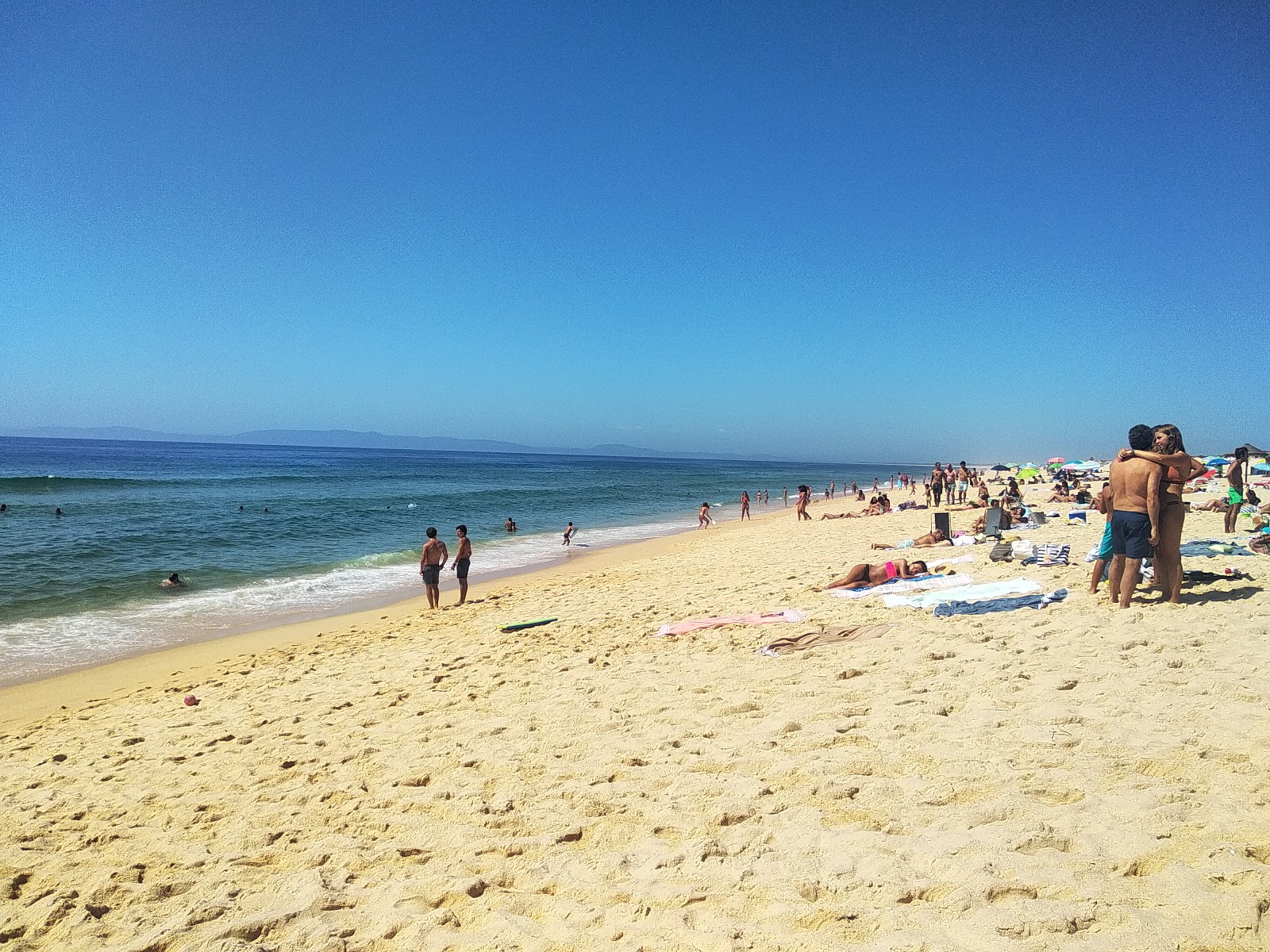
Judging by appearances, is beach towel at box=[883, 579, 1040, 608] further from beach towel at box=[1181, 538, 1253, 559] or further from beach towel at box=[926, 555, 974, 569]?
beach towel at box=[1181, 538, 1253, 559]

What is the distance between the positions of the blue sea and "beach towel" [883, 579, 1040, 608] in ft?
34.3

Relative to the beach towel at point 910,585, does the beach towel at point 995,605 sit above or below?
above

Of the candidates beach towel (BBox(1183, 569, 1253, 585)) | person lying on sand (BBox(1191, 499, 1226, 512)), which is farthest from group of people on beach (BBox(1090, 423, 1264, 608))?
person lying on sand (BBox(1191, 499, 1226, 512))

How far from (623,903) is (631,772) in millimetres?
1309

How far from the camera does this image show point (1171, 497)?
645 centimetres

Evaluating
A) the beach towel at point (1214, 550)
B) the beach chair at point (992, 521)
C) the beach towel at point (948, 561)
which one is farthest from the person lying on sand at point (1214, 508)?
the beach towel at point (948, 561)

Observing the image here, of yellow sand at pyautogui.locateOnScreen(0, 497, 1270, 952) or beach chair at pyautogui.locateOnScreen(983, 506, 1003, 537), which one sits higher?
beach chair at pyautogui.locateOnScreen(983, 506, 1003, 537)

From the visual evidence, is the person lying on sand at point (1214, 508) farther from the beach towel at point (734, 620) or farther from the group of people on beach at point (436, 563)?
the group of people on beach at point (436, 563)

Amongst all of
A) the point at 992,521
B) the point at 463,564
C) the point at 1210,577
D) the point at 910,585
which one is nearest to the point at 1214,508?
the point at 992,521

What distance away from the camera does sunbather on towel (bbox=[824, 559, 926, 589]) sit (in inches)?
380

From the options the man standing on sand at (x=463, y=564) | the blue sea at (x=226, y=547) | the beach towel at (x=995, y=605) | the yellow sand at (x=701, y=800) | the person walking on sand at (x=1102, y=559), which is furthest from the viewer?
the man standing on sand at (x=463, y=564)

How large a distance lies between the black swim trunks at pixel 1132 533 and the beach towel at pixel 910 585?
213 centimetres

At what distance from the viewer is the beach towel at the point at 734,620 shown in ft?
26.2

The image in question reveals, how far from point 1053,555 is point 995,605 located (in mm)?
3137
